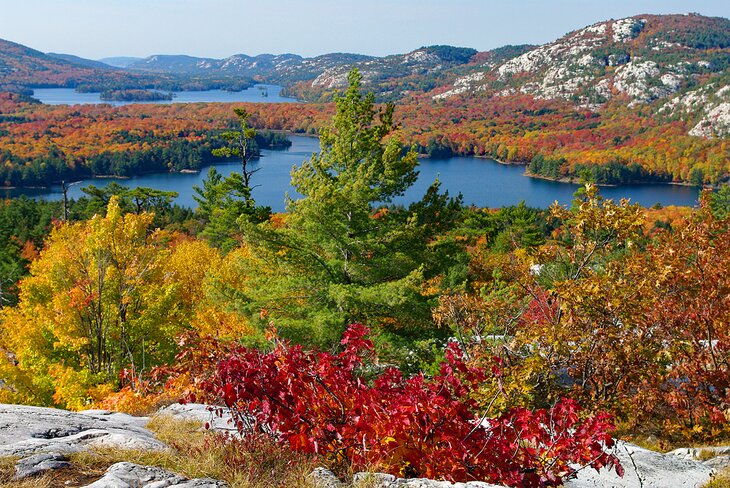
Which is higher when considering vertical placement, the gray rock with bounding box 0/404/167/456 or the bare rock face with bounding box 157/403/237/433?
the gray rock with bounding box 0/404/167/456

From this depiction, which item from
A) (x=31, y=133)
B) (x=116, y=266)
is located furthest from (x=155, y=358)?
(x=31, y=133)

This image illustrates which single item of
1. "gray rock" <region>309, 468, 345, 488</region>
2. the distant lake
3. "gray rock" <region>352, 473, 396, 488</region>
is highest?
"gray rock" <region>352, 473, 396, 488</region>

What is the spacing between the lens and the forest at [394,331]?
5043 millimetres

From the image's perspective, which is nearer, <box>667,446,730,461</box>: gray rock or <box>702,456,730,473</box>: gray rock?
<box>702,456,730,473</box>: gray rock

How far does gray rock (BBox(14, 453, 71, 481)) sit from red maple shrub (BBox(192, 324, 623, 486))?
53.0 inches

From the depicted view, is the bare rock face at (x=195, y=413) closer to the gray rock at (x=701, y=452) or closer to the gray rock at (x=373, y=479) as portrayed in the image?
the gray rock at (x=373, y=479)

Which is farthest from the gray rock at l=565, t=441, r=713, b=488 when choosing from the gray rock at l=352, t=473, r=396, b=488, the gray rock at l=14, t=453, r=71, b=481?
the gray rock at l=14, t=453, r=71, b=481

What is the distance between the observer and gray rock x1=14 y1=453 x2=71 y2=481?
4.40 m

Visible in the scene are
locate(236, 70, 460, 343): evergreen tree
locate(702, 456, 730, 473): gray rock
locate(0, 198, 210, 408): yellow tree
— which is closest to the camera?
locate(702, 456, 730, 473): gray rock

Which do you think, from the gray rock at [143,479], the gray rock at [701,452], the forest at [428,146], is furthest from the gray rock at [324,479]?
the forest at [428,146]

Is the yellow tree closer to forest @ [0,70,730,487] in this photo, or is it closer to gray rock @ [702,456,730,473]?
forest @ [0,70,730,487]

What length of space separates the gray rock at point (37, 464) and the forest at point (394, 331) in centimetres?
124

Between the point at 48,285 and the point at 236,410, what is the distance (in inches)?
639

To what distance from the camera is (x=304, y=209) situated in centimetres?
1330
